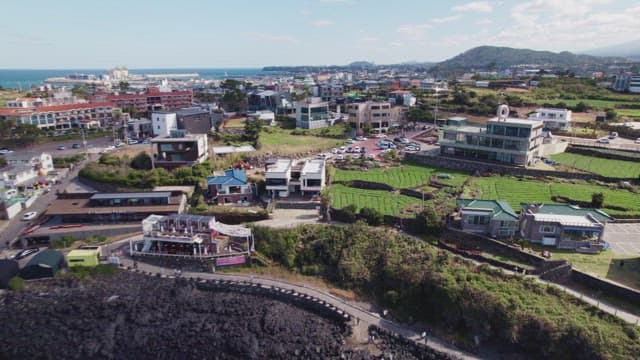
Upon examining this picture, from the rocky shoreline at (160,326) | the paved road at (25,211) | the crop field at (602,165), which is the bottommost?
the rocky shoreline at (160,326)

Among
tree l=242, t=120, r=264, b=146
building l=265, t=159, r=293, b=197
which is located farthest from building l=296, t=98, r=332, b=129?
building l=265, t=159, r=293, b=197

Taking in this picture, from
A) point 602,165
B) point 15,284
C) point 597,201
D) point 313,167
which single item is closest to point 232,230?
point 313,167

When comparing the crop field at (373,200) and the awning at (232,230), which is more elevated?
the crop field at (373,200)

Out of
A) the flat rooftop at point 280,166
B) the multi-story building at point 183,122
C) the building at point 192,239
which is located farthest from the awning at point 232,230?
the multi-story building at point 183,122

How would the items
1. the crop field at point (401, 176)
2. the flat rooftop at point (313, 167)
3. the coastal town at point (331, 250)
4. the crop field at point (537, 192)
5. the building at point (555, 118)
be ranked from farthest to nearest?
1. the building at point (555, 118)
2. the crop field at point (401, 176)
3. the flat rooftop at point (313, 167)
4. the crop field at point (537, 192)
5. the coastal town at point (331, 250)

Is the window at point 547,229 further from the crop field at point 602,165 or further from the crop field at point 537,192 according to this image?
the crop field at point 602,165

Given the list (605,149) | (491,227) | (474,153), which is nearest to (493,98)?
(605,149)

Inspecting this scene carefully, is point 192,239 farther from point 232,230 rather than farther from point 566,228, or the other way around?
point 566,228
